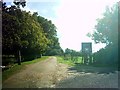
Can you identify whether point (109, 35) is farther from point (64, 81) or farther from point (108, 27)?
point (64, 81)

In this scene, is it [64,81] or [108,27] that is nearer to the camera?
[64,81]

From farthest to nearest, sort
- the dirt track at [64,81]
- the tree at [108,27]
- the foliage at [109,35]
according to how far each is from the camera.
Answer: the tree at [108,27], the foliage at [109,35], the dirt track at [64,81]

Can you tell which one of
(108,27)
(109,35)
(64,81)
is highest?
(108,27)

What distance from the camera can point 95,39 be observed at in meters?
53.4

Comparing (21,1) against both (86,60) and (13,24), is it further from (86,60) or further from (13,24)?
(86,60)

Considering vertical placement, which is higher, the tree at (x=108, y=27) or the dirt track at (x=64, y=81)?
the tree at (x=108, y=27)

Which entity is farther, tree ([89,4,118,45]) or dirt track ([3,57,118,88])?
tree ([89,4,118,45])

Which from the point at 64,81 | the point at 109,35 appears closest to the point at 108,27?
the point at 109,35

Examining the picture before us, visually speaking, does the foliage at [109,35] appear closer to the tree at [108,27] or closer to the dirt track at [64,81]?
the tree at [108,27]

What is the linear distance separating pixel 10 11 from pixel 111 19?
19.8 metres

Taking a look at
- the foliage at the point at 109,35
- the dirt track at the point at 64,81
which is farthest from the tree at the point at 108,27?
the dirt track at the point at 64,81

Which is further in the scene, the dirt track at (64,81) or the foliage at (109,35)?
the foliage at (109,35)

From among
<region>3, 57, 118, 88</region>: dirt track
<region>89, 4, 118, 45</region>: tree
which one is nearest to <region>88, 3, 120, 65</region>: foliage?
<region>89, 4, 118, 45</region>: tree

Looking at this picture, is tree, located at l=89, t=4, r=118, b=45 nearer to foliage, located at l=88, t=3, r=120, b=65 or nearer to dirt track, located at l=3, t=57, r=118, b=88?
foliage, located at l=88, t=3, r=120, b=65
